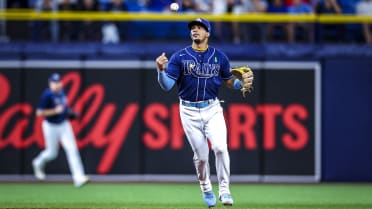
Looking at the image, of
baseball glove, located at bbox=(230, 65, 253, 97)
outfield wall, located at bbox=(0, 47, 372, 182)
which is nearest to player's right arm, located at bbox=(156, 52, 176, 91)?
baseball glove, located at bbox=(230, 65, 253, 97)

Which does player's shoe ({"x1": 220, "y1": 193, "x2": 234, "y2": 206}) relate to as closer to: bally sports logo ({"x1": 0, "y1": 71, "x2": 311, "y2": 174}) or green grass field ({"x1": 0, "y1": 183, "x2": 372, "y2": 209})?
green grass field ({"x1": 0, "y1": 183, "x2": 372, "y2": 209})

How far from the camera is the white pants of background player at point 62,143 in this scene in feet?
51.7

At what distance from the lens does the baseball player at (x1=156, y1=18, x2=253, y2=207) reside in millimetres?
10672

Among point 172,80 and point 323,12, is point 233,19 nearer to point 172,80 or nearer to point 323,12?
→ point 323,12

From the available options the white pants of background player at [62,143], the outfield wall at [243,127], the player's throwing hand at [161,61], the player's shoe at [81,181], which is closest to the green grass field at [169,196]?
the player's shoe at [81,181]

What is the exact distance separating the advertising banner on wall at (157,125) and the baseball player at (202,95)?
255 inches

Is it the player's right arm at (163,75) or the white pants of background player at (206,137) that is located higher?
the player's right arm at (163,75)

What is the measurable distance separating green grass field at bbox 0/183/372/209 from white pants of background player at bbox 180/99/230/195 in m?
0.86

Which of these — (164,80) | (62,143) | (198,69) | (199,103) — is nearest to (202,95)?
(199,103)

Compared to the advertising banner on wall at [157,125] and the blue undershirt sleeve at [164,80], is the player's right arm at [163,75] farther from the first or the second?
the advertising banner on wall at [157,125]

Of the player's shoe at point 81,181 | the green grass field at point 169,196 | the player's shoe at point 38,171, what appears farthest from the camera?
the player's shoe at point 38,171

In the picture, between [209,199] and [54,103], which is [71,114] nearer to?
[54,103]

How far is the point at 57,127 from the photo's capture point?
16.0m

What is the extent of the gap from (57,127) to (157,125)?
2222mm
